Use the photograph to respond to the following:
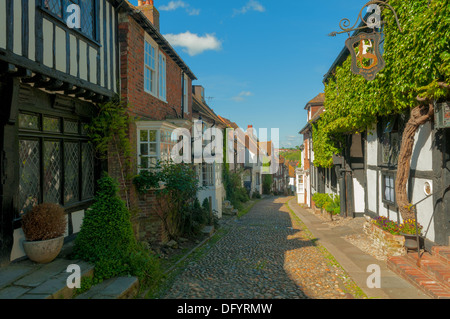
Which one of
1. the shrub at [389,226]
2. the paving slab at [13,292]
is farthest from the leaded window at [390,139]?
the paving slab at [13,292]

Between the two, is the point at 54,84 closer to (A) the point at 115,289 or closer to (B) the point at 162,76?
(A) the point at 115,289

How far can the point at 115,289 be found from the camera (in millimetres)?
4938

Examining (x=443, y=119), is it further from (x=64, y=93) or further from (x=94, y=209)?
(x=64, y=93)

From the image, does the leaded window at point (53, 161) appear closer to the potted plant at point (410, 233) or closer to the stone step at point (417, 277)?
the stone step at point (417, 277)

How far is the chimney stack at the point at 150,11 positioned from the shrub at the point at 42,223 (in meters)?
8.69

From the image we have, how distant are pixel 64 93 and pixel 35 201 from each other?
230 centimetres

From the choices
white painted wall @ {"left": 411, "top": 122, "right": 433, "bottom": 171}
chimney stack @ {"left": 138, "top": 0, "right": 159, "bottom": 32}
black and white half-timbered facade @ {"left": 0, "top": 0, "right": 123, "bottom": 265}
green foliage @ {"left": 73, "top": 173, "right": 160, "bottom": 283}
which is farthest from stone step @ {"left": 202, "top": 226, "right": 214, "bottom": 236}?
chimney stack @ {"left": 138, "top": 0, "right": 159, "bottom": 32}

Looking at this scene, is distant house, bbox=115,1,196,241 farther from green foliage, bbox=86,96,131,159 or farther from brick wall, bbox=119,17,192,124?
green foliage, bbox=86,96,131,159

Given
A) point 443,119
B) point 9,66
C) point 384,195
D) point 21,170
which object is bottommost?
point 384,195

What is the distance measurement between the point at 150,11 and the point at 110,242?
30.5 ft

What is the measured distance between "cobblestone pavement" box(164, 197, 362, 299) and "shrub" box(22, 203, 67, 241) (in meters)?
2.36

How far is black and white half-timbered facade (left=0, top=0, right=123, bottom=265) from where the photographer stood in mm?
4941

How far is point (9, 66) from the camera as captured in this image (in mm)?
4520

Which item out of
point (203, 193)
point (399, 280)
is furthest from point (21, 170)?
point (203, 193)
